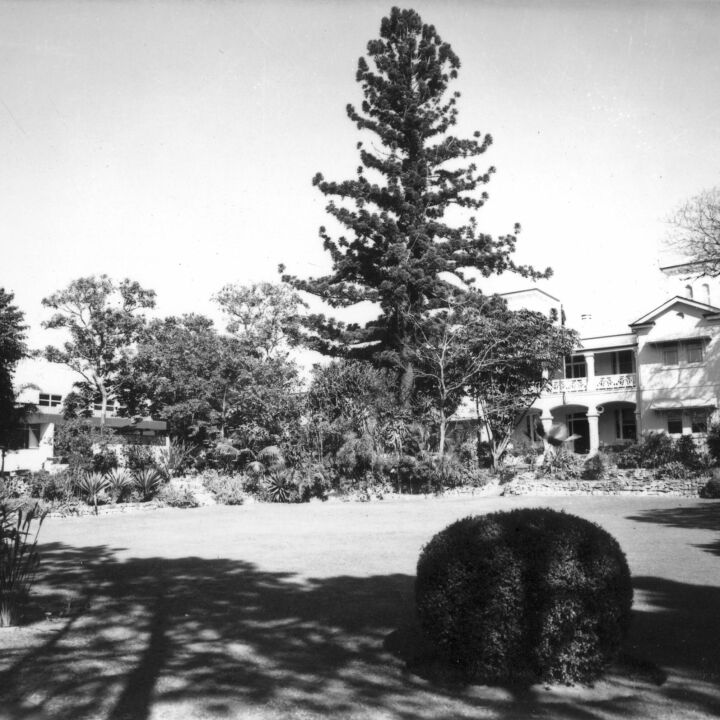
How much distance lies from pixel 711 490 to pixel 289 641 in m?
16.7

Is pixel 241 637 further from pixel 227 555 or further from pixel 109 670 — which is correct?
pixel 227 555

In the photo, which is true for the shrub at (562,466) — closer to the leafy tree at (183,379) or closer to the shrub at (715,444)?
the shrub at (715,444)

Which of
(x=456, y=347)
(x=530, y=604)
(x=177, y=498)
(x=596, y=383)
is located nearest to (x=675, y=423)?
(x=596, y=383)

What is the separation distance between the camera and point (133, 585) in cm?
812

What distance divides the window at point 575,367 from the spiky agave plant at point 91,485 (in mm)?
26442

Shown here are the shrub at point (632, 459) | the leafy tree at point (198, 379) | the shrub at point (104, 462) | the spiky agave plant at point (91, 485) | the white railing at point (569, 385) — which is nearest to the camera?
the spiky agave plant at point (91, 485)

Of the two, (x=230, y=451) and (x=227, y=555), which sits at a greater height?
(x=230, y=451)

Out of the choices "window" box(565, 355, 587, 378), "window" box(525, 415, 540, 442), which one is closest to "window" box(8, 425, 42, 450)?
"window" box(525, 415, 540, 442)

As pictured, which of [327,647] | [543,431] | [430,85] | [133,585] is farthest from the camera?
[543,431]

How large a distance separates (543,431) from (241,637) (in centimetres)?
3109

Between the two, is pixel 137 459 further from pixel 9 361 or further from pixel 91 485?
pixel 9 361

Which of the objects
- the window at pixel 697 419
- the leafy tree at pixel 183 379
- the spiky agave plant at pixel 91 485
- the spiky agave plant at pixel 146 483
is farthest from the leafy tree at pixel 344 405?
the window at pixel 697 419

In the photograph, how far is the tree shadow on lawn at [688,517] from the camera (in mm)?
12680

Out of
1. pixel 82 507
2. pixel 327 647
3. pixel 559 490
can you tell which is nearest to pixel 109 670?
pixel 327 647
